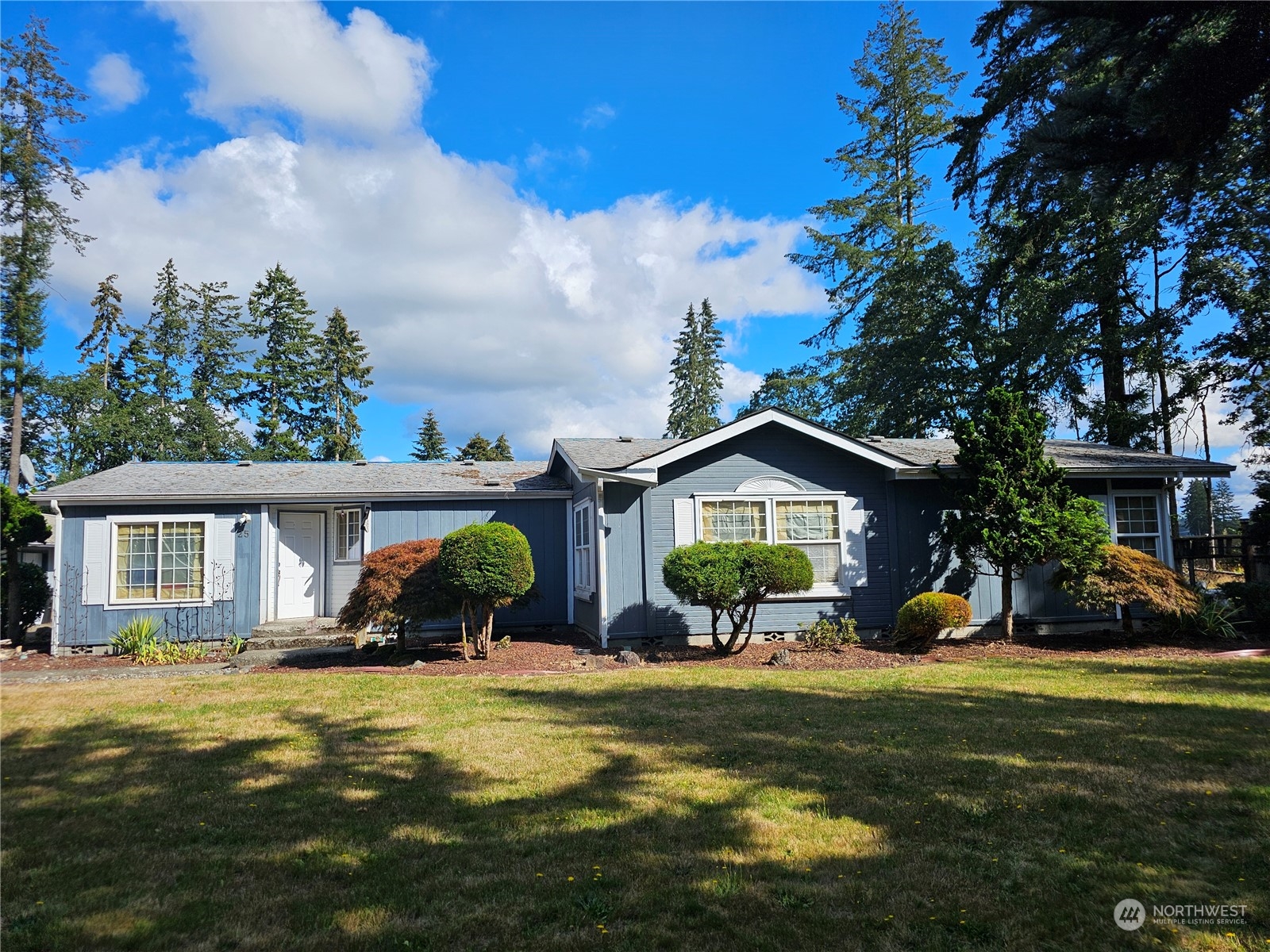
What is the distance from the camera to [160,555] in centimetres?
1334

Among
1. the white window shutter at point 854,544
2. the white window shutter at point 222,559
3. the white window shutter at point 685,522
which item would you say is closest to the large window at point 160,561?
the white window shutter at point 222,559

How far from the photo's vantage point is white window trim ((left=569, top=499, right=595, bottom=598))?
502 inches

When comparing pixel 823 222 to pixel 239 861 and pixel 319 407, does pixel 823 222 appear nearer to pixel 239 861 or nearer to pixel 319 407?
pixel 319 407

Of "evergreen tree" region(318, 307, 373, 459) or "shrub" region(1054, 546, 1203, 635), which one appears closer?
"shrub" region(1054, 546, 1203, 635)

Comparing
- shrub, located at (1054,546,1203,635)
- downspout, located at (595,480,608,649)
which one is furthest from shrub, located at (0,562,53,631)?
shrub, located at (1054,546,1203,635)

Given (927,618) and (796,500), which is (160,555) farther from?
(927,618)

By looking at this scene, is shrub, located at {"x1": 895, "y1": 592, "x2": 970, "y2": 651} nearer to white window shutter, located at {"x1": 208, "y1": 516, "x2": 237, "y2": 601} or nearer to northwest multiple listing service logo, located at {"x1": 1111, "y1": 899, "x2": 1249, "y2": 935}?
northwest multiple listing service logo, located at {"x1": 1111, "y1": 899, "x2": 1249, "y2": 935}

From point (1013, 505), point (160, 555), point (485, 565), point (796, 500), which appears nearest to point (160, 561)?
point (160, 555)

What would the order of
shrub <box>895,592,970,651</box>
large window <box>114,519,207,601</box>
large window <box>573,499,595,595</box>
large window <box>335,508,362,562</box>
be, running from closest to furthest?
shrub <box>895,592,970,651</box>, large window <box>573,499,595,595</box>, large window <box>114,519,207,601</box>, large window <box>335,508,362,562</box>

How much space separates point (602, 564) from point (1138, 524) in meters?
10.1

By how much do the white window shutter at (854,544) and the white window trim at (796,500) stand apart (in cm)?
2

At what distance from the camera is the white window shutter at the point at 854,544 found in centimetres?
1280

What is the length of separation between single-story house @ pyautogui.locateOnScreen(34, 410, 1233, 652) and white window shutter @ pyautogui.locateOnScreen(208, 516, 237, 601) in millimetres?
26

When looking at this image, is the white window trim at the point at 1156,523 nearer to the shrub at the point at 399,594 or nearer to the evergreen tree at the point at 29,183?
the shrub at the point at 399,594
